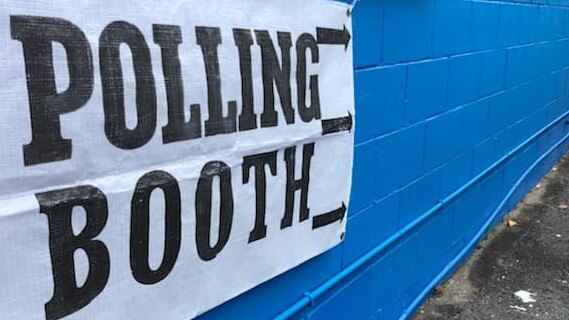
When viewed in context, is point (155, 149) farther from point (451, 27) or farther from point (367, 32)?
point (451, 27)

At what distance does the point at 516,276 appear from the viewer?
3.99 meters

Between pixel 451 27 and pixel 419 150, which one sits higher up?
pixel 451 27

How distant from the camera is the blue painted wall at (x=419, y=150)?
237 centimetres

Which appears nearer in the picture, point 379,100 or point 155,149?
point 155,149

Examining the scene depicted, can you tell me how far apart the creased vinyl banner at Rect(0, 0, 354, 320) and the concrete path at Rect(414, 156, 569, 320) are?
1945 mm

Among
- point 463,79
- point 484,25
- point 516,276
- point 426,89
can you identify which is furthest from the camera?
point 516,276

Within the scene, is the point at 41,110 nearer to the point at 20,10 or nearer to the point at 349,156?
the point at 20,10

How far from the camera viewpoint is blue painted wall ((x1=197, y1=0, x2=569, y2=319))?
237 centimetres

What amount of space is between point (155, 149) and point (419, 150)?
Answer: 6.27ft

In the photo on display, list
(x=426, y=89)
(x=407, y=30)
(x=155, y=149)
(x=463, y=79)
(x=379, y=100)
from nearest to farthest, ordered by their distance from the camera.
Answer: (x=155, y=149)
(x=379, y=100)
(x=407, y=30)
(x=426, y=89)
(x=463, y=79)

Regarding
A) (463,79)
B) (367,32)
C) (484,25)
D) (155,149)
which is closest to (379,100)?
(367,32)

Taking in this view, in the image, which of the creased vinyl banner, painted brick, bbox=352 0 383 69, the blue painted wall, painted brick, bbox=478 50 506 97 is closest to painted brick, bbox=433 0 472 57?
the blue painted wall

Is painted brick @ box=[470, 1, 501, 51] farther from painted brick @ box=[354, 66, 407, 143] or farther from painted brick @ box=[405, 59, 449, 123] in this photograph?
painted brick @ box=[354, 66, 407, 143]

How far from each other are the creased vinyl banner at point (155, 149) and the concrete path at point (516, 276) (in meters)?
1.95
